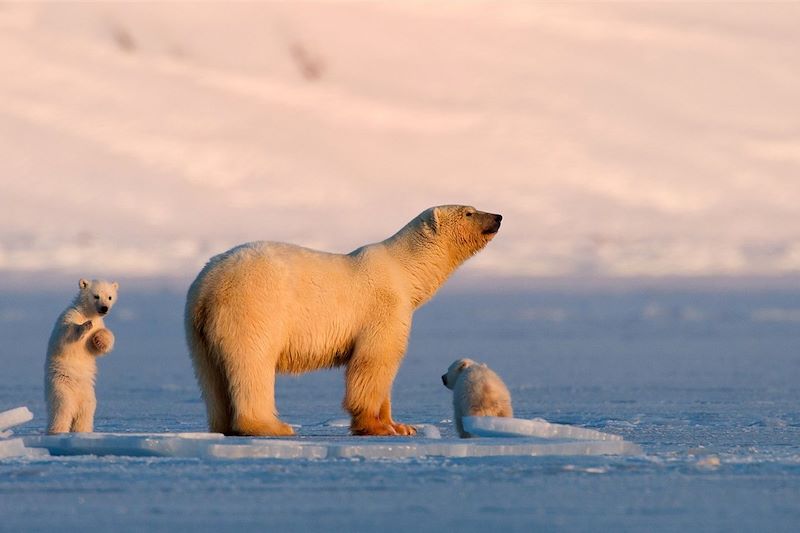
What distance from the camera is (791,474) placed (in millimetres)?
6156

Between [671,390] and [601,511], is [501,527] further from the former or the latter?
[671,390]

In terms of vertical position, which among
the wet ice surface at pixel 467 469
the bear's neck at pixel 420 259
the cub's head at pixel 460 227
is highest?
the cub's head at pixel 460 227

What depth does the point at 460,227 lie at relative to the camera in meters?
9.19

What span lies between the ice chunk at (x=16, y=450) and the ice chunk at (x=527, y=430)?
7.72 ft

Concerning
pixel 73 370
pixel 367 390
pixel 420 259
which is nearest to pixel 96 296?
pixel 73 370

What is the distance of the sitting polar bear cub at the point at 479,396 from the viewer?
788 centimetres

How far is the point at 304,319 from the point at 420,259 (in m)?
A: 1.18

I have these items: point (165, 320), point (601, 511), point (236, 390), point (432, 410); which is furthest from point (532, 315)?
point (601, 511)

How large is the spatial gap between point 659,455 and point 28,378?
33.1 feet

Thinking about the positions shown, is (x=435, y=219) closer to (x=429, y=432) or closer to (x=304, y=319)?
(x=304, y=319)

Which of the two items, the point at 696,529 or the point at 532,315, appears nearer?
the point at 696,529

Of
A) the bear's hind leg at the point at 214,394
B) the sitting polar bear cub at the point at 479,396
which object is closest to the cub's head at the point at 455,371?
the sitting polar bear cub at the point at 479,396

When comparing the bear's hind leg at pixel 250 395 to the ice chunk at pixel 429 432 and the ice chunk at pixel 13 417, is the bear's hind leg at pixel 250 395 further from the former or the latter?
the ice chunk at pixel 13 417

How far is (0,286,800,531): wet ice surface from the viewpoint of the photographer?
5113 mm
